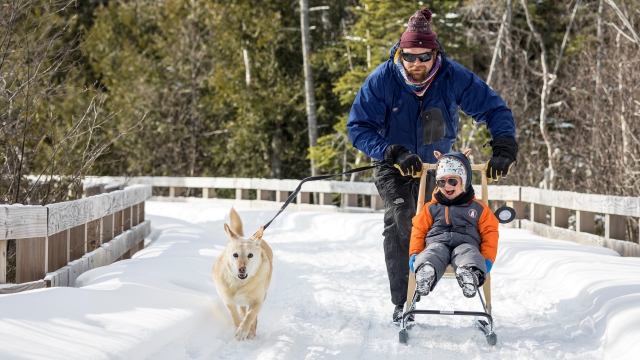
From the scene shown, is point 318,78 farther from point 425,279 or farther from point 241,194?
point 425,279

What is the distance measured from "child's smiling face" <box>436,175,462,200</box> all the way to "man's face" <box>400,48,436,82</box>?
853mm

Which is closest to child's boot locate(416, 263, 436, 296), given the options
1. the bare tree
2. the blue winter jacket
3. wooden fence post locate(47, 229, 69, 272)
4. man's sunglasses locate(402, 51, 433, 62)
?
the blue winter jacket

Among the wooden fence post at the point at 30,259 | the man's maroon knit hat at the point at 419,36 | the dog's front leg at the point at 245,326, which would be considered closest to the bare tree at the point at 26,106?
the wooden fence post at the point at 30,259

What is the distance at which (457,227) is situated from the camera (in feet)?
17.3

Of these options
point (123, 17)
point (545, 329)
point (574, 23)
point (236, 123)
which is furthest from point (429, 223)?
point (123, 17)

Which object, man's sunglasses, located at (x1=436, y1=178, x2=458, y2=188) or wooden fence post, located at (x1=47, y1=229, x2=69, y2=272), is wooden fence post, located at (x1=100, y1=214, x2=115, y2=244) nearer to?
wooden fence post, located at (x1=47, y1=229, x2=69, y2=272)

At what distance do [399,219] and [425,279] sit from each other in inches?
45.6

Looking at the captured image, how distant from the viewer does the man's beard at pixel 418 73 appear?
5.57 meters

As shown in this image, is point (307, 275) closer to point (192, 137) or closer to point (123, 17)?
point (192, 137)

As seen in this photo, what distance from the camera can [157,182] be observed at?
22359 millimetres

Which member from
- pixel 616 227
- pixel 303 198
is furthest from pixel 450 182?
pixel 303 198

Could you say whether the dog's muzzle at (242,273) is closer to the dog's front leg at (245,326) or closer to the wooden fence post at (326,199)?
the dog's front leg at (245,326)

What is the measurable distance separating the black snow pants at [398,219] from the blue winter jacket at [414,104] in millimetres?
292

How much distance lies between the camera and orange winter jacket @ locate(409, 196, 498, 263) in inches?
205
